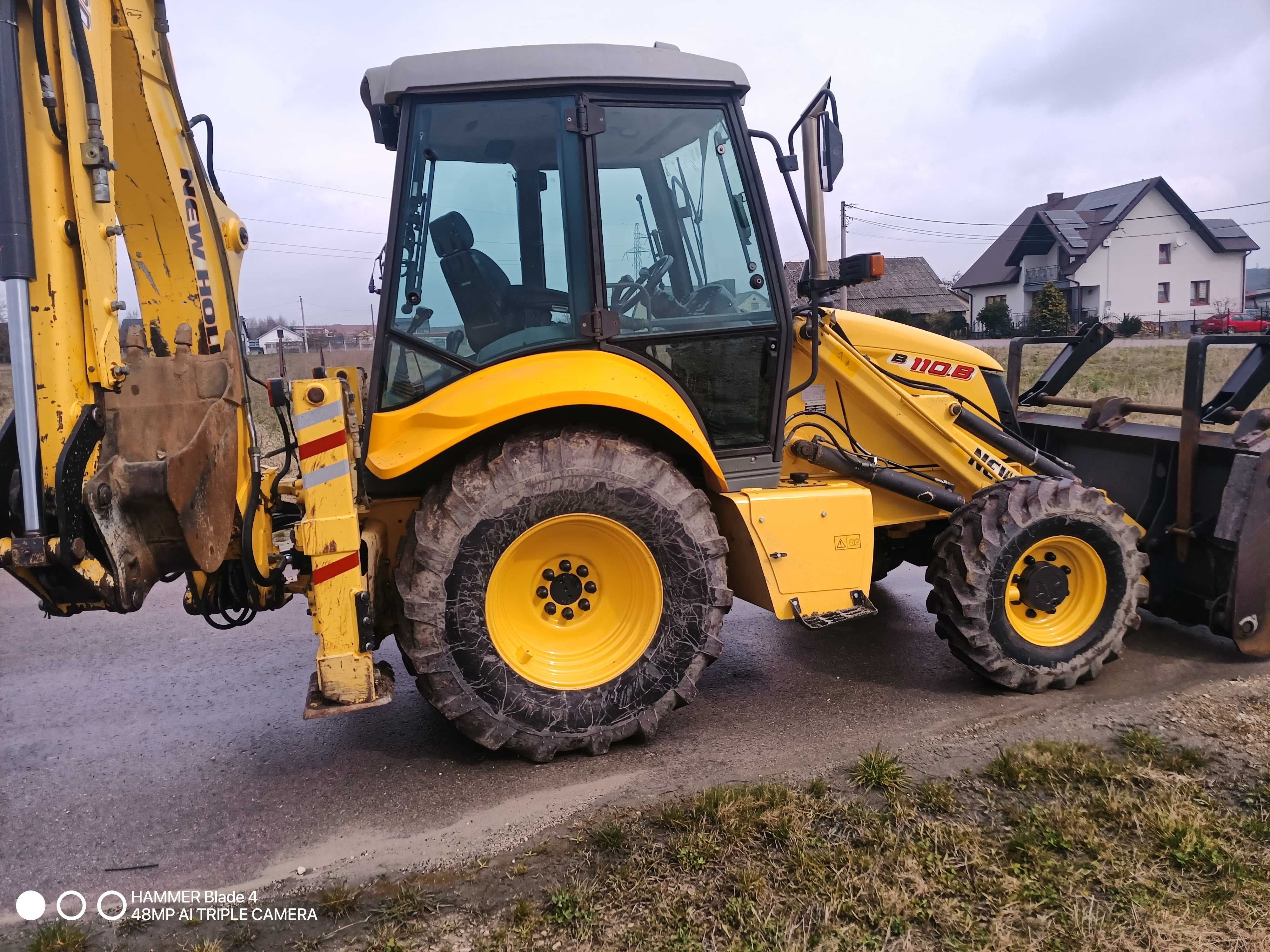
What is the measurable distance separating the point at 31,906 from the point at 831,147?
4.05 m

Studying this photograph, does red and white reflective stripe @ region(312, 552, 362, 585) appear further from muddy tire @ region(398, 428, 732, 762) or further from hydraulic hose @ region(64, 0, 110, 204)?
hydraulic hose @ region(64, 0, 110, 204)

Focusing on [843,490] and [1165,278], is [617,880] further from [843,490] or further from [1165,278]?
[1165,278]

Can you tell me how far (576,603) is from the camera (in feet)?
12.2

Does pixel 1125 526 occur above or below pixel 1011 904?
above

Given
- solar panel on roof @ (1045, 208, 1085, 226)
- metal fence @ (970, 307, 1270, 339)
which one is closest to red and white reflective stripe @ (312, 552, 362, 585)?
metal fence @ (970, 307, 1270, 339)

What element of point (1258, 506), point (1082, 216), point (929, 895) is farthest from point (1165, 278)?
point (929, 895)

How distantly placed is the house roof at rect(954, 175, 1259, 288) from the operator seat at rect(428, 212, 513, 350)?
145 ft

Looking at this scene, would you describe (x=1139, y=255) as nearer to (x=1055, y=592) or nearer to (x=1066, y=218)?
(x=1066, y=218)

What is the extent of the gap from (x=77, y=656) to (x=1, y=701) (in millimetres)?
572

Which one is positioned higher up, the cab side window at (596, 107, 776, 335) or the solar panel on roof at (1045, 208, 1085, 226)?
the solar panel on roof at (1045, 208, 1085, 226)

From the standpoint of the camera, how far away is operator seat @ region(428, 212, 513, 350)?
359 centimetres

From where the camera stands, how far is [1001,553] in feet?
13.5

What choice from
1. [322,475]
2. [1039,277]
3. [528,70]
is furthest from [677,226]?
[1039,277]

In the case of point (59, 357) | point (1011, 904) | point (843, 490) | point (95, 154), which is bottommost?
point (1011, 904)
